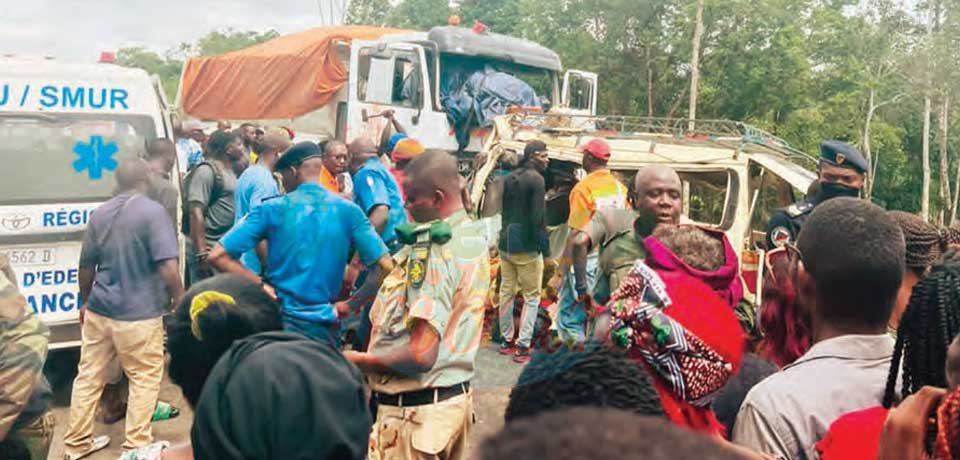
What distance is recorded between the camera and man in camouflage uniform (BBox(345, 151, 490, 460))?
9.27 ft

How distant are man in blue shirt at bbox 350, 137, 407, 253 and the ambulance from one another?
5.09 ft

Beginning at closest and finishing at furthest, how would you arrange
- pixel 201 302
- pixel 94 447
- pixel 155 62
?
pixel 201 302, pixel 94 447, pixel 155 62

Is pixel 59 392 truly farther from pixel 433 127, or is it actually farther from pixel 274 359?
pixel 433 127

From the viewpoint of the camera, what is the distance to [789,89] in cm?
2233

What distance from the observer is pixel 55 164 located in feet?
17.1

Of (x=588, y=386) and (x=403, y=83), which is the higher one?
(x=403, y=83)

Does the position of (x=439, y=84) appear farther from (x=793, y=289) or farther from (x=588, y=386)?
(x=588, y=386)

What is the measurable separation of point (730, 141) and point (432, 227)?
17.1 feet

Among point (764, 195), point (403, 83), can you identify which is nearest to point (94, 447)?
point (764, 195)

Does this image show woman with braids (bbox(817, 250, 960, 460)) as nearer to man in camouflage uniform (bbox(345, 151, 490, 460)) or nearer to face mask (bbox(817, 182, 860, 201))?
man in camouflage uniform (bbox(345, 151, 490, 460))

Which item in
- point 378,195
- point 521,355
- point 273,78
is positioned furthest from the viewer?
point 273,78

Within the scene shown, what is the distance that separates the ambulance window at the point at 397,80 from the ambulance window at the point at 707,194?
4.30 metres

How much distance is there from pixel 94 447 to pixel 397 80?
6852 millimetres

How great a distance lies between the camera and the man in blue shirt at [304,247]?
3738 mm
